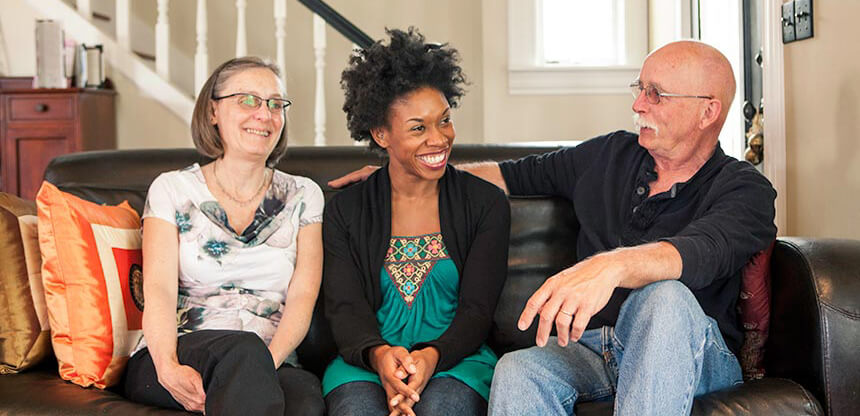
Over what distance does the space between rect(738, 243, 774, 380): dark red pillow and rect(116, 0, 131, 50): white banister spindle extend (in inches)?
137

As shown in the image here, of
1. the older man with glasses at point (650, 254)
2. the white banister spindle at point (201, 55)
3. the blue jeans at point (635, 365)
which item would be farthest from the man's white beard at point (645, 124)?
the white banister spindle at point (201, 55)

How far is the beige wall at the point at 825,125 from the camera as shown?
7.82 feet

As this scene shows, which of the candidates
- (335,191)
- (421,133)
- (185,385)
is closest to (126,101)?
(335,191)

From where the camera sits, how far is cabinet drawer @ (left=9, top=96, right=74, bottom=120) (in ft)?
13.8

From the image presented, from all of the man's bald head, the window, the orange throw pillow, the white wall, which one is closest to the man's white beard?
the man's bald head

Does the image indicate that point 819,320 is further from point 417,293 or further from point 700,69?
point 417,293

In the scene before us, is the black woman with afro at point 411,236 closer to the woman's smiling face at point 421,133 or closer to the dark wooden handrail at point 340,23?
the woman's smiling face at point 421,133

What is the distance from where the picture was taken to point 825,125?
2523 millimetres

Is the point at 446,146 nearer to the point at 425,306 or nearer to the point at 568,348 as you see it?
the point at 425,306

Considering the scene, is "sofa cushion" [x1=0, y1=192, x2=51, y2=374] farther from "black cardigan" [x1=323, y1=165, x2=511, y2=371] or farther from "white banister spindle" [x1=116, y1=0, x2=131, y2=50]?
"white banister spindle" [x1=116, y1=0, x2=131, y2=50]

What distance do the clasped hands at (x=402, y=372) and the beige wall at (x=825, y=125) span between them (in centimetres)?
125

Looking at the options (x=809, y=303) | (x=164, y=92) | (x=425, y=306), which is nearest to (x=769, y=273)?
(x=809, y=303)

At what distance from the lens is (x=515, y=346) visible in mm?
2271

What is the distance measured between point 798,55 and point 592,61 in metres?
1.87
